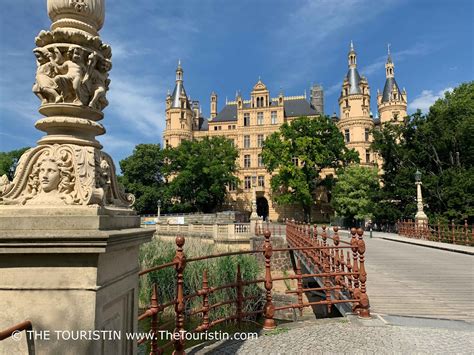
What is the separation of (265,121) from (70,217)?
2073 inches

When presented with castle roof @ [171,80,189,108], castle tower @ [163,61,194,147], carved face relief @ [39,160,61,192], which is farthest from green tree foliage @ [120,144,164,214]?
carved face relief @ [39,160,61,192]

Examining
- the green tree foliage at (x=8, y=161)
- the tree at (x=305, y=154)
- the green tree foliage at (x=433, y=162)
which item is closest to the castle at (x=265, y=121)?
the tree at (x=305, y=154)

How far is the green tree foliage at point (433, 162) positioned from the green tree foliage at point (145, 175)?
99.4 feet

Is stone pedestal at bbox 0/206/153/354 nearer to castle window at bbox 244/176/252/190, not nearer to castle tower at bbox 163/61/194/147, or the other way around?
castle window at bbox 244/176/252/190

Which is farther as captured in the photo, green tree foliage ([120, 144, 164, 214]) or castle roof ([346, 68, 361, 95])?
castle roof ([346, 68, 361, 95])

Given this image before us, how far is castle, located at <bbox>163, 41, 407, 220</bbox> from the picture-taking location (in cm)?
4968

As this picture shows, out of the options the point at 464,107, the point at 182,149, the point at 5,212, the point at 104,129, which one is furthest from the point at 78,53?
the point at 182,149

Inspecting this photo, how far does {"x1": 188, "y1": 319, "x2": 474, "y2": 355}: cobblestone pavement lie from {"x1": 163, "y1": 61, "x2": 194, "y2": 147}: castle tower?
5288 cm

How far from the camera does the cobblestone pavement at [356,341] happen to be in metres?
4.00

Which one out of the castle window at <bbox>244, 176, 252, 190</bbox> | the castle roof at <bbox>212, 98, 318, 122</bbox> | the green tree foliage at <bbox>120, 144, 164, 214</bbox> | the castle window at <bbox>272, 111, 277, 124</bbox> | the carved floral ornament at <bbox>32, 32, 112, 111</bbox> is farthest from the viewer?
the castle roof at <bbox>212, 98, 318, 122</bbox>

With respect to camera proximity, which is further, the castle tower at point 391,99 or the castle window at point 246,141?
the castle window at point 246,141

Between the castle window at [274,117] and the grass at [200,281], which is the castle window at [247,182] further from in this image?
the grass at [200,281]

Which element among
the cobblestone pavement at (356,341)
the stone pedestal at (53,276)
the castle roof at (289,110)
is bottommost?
the cobblestone pavement at (356,341)

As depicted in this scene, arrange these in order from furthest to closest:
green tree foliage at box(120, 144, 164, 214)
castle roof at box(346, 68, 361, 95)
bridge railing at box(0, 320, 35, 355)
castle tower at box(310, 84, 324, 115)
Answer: castle tower at box(310, 84, 324, 115), castle roof at box(346, 68, 361, 95), green tree foliage at box(120, 144, 164, 214), bridge railing at box(0, 320, 35, 355)
